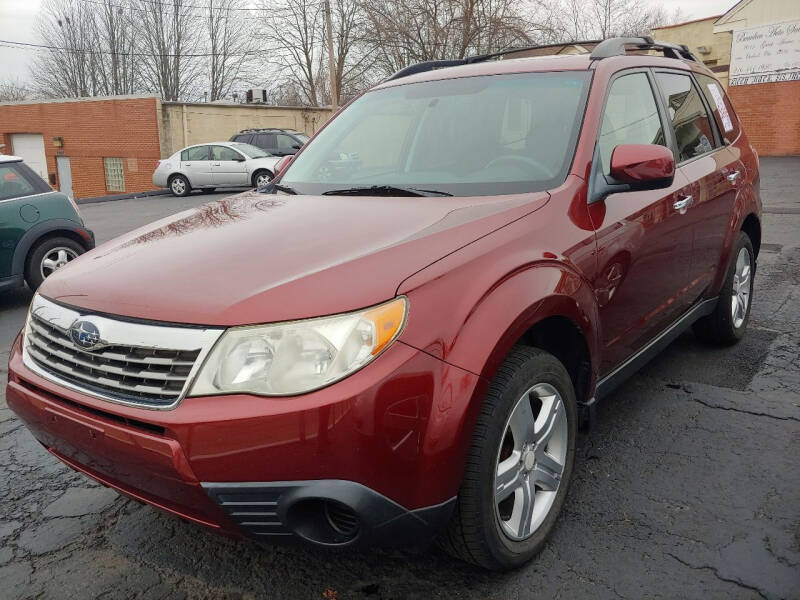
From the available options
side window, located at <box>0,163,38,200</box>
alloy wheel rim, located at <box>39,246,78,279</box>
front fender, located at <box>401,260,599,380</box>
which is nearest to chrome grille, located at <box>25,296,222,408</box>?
front fender, located at <box>401,260,599,380</box>

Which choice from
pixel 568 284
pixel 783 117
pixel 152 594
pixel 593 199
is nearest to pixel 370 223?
pixel 568 284

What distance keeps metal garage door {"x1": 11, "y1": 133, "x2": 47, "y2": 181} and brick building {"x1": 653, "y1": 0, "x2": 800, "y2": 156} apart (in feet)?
100.0

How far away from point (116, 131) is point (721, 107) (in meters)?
30.8

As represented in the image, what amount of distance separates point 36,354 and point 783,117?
26.0 meters

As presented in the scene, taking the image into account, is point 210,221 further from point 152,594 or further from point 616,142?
point 616,142

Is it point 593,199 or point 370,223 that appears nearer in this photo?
point 370,223

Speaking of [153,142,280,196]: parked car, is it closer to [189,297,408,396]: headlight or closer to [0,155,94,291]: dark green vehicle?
[0,155,94,291]: dark green vehicle

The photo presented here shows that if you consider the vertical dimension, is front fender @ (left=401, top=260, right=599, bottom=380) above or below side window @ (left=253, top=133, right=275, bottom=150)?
below

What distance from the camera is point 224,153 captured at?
2041cm

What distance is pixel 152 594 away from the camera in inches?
90.0

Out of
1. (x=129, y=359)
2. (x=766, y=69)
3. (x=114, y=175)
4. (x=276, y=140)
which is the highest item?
(x=766, y=69)

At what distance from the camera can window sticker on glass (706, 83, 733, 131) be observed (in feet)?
14.2

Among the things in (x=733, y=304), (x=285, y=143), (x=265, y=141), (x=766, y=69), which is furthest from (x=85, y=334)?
(x=766, y=69)

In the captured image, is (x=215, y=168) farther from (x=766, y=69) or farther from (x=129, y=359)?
(x=129, y=359)
